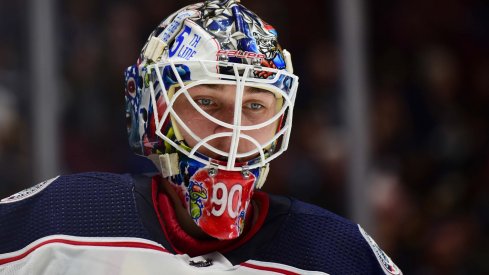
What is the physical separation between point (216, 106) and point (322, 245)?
1.25 feet

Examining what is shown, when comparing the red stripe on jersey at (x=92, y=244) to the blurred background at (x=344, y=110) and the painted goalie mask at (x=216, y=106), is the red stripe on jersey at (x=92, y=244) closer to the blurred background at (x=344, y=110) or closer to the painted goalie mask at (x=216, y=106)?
the painted goalie mask at (x=216, y=106)

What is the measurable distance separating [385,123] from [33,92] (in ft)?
5.42

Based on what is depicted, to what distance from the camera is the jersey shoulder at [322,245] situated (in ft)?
7.75

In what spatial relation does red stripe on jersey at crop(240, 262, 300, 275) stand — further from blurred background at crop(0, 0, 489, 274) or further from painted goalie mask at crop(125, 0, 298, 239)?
blurred background at crop(0, 0, 489, 274)

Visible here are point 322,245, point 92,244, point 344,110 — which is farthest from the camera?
point 344,110

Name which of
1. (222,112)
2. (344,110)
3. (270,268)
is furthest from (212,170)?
(344,110)

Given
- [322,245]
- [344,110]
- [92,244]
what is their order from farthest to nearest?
[344,110]
[322,245]
[92,244]

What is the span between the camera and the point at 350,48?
4449 millimetres

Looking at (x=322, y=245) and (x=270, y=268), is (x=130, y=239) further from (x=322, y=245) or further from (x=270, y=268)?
(x=322, y=245)

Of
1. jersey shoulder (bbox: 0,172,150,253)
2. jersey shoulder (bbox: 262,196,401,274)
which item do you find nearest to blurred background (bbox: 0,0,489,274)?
jersey shoulder (bbox: 0,172,150,253)

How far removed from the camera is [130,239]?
7.50 ft

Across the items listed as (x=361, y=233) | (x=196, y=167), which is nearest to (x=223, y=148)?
(x=196, y=167)

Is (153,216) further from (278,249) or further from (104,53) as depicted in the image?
(104,53)

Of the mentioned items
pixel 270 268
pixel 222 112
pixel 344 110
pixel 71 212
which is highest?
pixel 222 112
